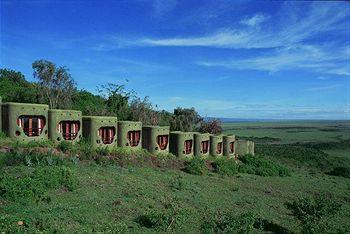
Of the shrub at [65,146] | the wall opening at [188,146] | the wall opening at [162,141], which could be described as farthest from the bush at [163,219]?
the wall opening at [188,146]

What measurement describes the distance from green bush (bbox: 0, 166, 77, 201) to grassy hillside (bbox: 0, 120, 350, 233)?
35mm

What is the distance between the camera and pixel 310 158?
182 ft

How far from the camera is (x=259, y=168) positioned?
1447 inches

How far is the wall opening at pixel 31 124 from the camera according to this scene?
23.1 m

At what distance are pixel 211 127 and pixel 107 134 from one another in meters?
22.3

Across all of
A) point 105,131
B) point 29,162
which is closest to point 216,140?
point 105,131

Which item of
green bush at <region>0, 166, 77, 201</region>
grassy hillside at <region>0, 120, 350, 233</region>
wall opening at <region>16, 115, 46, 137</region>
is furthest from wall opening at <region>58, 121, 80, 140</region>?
green bush at <region>0, 166, 77, 201</region>

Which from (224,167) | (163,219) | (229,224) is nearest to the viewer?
(163,219)

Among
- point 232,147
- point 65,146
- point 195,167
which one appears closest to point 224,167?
point 195,167

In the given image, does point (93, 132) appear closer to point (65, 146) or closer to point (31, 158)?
point (65, 146)

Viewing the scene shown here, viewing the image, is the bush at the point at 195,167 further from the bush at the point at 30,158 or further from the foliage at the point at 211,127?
the foliage at the point at 211,127

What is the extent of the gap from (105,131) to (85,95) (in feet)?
66.0

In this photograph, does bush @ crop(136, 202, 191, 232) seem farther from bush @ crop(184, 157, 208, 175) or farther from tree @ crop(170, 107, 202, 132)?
tree @ crop(170, 107, 202, 132)

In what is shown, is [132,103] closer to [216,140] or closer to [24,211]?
[216,140]
